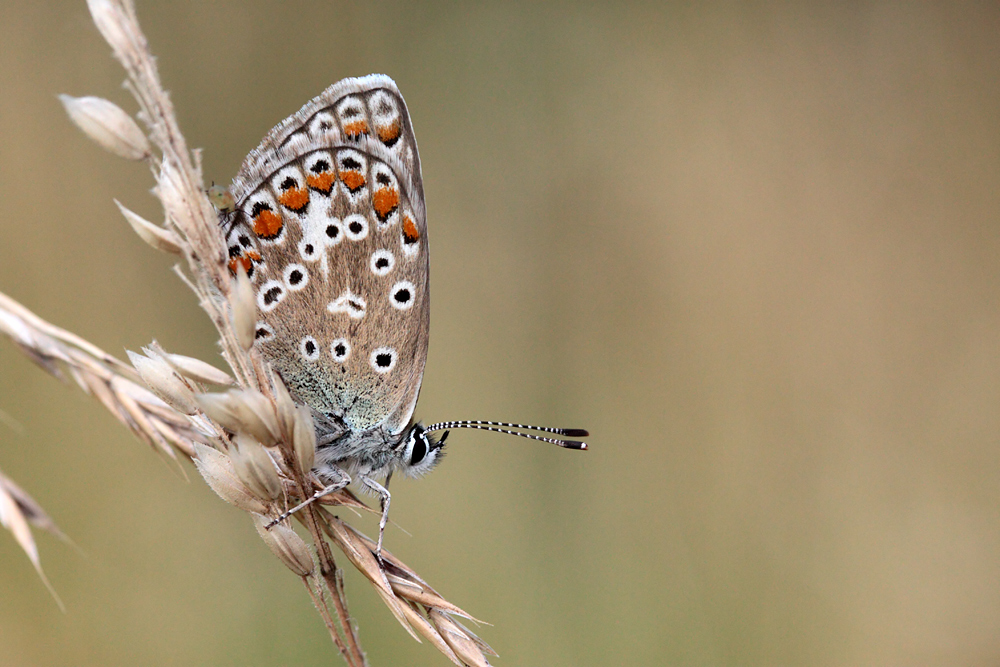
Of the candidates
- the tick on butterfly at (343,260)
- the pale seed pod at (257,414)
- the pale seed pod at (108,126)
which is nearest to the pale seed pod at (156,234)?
the pale seed pod at (108,126)

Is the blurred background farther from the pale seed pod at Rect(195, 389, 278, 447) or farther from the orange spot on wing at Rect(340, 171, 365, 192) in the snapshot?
the pale seed pod at Rect(195, 389, 278, 447)

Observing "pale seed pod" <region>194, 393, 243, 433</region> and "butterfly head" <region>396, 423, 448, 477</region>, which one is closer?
"pale seed pod" <region>194, 393, 243, 433</region>

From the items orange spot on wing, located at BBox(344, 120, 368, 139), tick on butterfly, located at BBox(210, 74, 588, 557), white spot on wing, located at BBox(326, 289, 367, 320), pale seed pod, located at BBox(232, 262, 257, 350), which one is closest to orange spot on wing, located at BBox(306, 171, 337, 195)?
tick on butterfly, located at BBox(210, 74, 588, 557)

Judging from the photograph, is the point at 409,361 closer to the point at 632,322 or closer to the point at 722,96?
the point at 632,322

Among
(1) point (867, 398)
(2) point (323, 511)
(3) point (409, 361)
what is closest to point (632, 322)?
(1) point (867, 398)

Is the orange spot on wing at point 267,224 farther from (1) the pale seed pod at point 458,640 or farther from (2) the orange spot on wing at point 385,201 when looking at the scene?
(1) the pale seed pod at point 458,640

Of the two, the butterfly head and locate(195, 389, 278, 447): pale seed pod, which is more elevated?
the butterfly head
